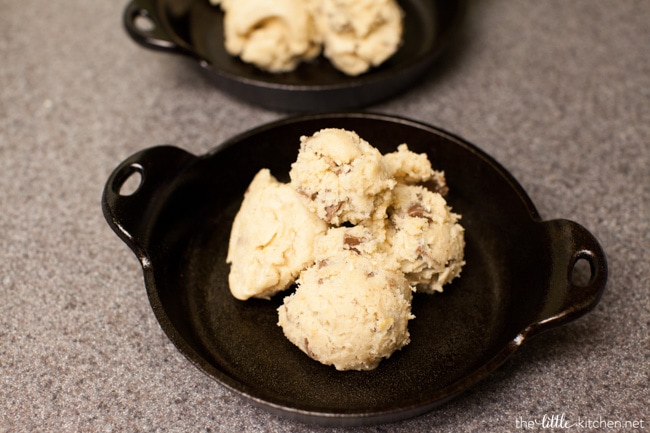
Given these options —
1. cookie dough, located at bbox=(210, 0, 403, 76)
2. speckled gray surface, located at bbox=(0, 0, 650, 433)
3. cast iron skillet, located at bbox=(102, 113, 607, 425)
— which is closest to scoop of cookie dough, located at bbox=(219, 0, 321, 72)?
cookie dough, located at bbox=(210, 0, 403, 76)

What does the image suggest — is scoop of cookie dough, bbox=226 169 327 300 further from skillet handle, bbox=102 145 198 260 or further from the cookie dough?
the cookie dough

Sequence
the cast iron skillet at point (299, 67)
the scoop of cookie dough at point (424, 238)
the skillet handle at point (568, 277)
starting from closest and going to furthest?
the skillet handle at point (568, 277), the scoop of cookie dough at point (424, 238), the cast iron skillet at point (299, 67)

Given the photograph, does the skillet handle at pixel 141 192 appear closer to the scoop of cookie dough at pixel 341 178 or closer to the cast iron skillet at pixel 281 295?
the cast iron skillet at pixel 281 295

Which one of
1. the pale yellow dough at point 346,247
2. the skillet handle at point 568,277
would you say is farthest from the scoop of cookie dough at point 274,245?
the skillet handle at point 568,277

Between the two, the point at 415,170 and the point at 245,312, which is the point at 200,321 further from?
the point at 415,170

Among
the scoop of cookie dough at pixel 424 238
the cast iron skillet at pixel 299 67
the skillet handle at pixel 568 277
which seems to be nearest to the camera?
the skillet handle at pixel 568 277

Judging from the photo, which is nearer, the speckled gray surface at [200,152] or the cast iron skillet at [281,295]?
the cast iron skillet at [281,295]

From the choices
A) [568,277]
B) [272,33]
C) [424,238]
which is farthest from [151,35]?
[568,277]

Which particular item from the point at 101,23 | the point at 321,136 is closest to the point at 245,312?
the point at 321,136
